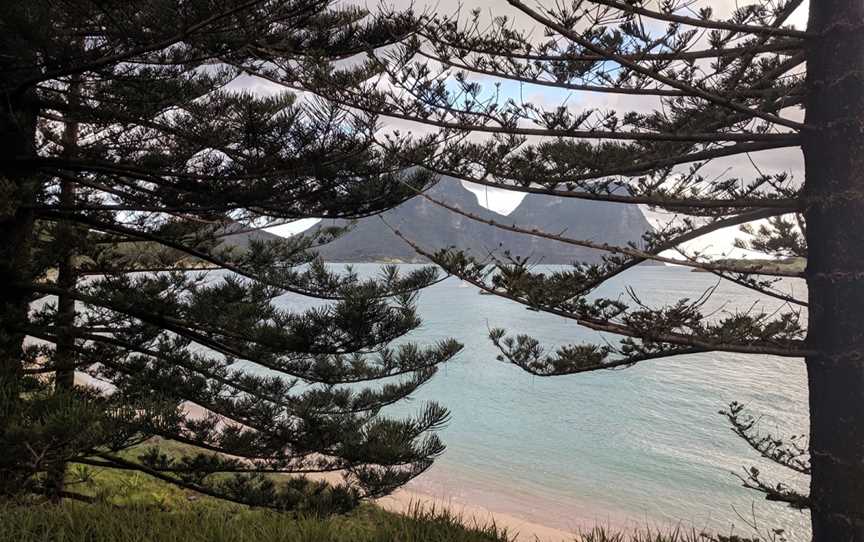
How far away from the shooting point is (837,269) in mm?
3002

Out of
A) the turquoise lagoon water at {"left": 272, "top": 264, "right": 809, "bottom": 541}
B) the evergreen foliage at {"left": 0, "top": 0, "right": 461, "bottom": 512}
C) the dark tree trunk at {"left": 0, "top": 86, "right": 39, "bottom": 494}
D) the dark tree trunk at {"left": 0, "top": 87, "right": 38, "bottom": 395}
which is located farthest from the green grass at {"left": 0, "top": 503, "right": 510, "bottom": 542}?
the turquoise lagoon water at {"left": 272, "top": 264, "right": 809, "bottom": 541}

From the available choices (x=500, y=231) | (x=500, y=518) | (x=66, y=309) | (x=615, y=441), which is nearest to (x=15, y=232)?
(x=66, y=309)

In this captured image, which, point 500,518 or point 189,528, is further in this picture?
point 500,518

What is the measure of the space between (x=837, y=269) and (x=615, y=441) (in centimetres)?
1469

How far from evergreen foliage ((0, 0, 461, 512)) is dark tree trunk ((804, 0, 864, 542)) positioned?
2.62 m

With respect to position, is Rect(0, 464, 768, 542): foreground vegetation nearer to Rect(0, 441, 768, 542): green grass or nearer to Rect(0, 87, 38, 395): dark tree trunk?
→ Rect(0, 441, 768, 542): green grass

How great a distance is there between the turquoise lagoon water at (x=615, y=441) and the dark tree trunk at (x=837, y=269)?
13.5 ft

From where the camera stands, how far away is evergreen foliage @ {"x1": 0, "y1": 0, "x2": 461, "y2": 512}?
4.22 m

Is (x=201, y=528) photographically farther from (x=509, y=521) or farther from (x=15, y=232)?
(x=509, y=521)

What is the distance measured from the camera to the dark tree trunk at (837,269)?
293 centimetres

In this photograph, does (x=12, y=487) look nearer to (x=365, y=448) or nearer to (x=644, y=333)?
(x=365, y=448)

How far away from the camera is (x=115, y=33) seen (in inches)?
154

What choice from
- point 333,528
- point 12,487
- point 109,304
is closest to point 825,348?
point 333,528

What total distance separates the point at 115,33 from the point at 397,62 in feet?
6.71
